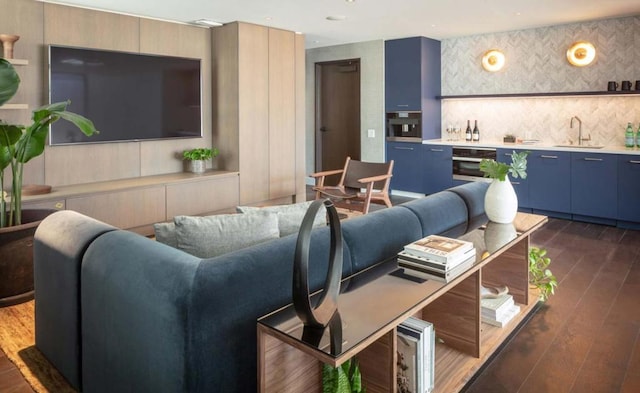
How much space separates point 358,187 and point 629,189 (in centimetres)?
300

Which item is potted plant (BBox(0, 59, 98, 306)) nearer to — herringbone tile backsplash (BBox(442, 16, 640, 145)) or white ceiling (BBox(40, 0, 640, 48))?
white ceiling (BBox(40, 0, 640, 48))

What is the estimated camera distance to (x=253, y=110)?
5996 millimetres

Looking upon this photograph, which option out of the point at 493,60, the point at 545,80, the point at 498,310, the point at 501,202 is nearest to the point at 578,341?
the point at 498,310

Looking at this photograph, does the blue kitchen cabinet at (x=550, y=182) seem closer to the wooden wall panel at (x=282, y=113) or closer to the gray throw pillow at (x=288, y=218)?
the wooden wall panel at (x=282, y=113)

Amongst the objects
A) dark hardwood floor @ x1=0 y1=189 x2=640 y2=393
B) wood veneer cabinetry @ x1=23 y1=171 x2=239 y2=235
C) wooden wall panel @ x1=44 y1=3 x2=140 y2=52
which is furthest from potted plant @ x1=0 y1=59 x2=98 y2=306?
wooden wall panel @ x1=44 y1=3 x2=140 y2=52

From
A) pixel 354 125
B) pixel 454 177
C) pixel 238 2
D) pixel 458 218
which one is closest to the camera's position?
pixel 458 218

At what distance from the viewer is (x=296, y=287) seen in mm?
1433

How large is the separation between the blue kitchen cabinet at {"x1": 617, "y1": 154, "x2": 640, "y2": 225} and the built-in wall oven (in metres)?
1.51

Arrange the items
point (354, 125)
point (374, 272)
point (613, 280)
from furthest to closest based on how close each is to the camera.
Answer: point (354, 125), point (613, 280), point (374, 272)

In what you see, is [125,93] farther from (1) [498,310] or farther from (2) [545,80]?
(2) [545,80]

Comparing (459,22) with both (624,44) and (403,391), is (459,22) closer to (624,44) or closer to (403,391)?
(624,44)

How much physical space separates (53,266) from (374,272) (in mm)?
1492

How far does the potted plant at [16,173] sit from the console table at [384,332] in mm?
2150

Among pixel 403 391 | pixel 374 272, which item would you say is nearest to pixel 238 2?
pixel 374 272
